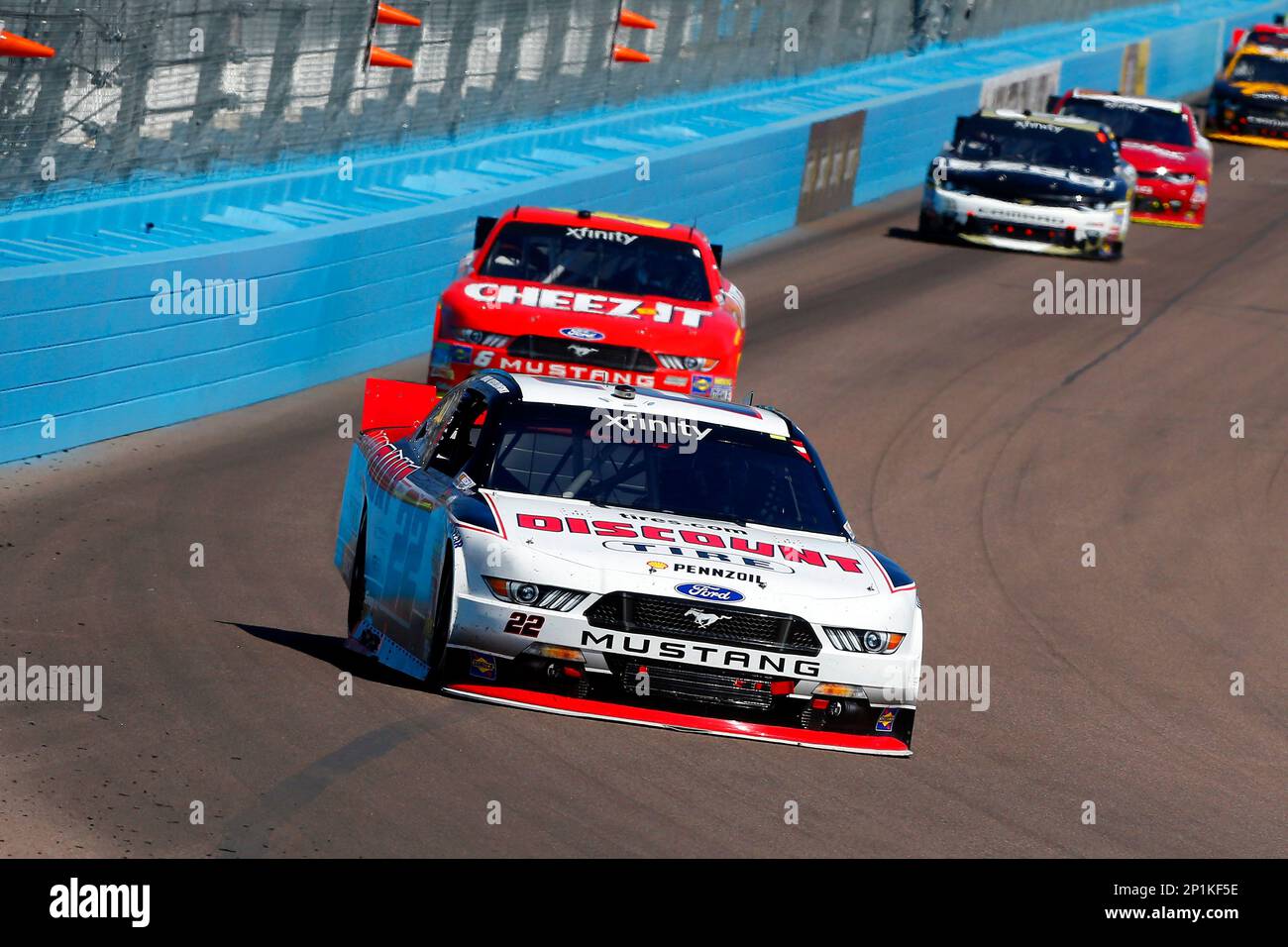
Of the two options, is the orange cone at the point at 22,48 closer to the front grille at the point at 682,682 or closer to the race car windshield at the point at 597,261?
the race car windshield at the point at 597,261

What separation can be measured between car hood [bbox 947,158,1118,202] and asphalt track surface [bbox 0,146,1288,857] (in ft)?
16.2

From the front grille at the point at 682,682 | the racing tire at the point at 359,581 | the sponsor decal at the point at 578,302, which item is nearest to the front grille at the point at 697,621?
the front grille at the point at 682,682

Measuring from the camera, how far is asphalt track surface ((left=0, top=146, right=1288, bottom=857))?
23.3 feet

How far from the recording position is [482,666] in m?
7.89

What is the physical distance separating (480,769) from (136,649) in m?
2.17

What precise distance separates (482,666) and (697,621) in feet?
2.70

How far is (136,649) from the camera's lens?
899 cm

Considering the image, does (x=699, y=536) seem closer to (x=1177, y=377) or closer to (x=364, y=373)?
(x=364, y=373)

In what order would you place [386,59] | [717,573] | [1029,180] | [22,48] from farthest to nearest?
[1029,180] → [386,59] → [22,48] → [717,573]

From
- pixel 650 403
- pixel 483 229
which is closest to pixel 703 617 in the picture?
pixel 650 403

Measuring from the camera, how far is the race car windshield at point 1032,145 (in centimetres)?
2511

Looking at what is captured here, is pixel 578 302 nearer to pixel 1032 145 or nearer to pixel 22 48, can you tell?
pixel 22 48
